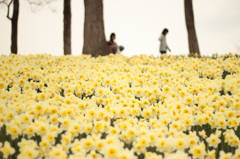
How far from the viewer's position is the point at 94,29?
31.6ft

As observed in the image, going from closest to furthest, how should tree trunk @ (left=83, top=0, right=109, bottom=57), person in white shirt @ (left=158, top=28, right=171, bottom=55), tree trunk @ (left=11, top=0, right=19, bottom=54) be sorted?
tree trunk @ (left=83, top=0, right=109, bottom=57)
person in white shirt @ (left=158, top=28, right=171, bottom=55)
tree trunk @ (left=11, top=0, right=19, bottom=54)

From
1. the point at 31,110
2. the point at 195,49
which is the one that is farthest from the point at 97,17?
the point at 31,110

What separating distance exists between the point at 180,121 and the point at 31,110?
1.84 metres

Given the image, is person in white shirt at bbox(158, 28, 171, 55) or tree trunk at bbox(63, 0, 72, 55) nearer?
person in white shirt at bbox(158, 28, 171, 55)

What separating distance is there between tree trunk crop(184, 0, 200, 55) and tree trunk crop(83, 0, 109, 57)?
461 centimetres

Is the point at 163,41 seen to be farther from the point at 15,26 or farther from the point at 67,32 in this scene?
the point at 15,26

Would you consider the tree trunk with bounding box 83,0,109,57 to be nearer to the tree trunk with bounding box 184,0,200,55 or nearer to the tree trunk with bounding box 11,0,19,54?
the tree trunk with bounding box 184,0,200,55

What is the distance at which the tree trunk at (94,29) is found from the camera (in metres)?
9.63

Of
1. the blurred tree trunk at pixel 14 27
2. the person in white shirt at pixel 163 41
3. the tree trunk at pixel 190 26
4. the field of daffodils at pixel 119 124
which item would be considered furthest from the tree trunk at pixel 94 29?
the blurred tree trunk at pixel 14 27

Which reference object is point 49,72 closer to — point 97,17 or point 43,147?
point 43,147

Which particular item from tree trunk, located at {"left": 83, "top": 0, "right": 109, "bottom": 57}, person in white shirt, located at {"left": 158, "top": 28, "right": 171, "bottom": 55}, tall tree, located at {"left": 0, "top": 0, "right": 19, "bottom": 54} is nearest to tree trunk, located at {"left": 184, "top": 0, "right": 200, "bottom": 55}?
person in white shirt, located at {"left": 158, "top": 28, "right": 171, "bottom": 55}

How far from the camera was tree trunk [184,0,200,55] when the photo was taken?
464 inches

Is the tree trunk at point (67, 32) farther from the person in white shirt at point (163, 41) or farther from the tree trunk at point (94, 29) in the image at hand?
the person in white shirt at point (163, 41)

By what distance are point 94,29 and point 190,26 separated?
200 inches
